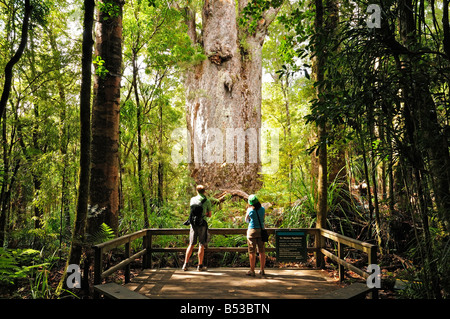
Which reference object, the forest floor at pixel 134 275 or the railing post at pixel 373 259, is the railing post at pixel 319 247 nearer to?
the forest floor at pixel 134 275

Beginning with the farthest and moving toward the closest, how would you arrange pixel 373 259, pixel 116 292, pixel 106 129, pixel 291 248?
pixel 106 129, pixel 291 248, pixel 373 259, pixel 116 292

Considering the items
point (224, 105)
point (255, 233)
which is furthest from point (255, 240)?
point (224, 105)

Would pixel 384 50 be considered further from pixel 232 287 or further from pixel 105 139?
pixel 105 139

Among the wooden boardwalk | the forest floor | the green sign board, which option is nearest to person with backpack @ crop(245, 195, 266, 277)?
the wooden boardwalk

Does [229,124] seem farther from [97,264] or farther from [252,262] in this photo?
[97,264]

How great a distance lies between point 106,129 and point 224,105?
18.9 ft

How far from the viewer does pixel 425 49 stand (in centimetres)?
290

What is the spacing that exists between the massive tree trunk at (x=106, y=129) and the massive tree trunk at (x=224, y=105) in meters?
5.04

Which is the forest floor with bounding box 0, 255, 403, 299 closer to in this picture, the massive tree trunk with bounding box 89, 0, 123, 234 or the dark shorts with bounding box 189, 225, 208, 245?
the massive tree trunk with bounding box 89, 0, 123, 234

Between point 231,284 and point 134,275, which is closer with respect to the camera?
point 231,284

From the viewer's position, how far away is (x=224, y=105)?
436 inches

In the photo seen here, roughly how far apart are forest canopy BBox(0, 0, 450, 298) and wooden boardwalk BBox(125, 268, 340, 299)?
1.10 m

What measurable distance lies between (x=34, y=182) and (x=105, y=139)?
4.18 metres

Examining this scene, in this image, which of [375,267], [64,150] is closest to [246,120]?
[64,150]
